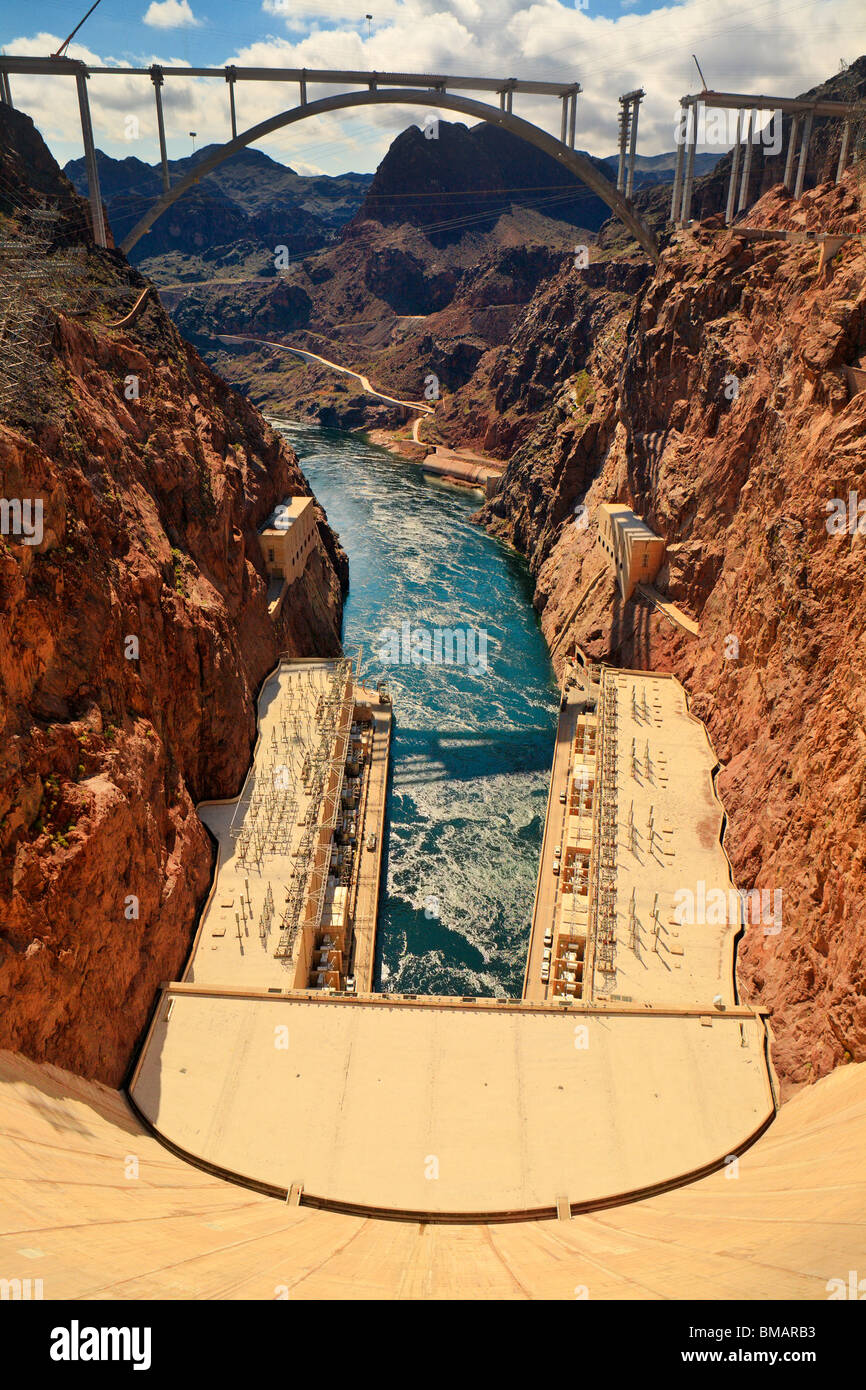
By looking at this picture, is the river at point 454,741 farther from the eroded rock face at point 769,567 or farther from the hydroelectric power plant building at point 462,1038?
the eroded rock face at point 769,567

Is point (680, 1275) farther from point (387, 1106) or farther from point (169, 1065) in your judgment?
point (169, 1065)

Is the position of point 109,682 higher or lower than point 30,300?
lower

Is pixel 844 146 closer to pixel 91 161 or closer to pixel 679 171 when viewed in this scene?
pixel 679 171

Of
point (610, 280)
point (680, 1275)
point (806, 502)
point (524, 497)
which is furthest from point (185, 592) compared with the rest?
point (610, 280)

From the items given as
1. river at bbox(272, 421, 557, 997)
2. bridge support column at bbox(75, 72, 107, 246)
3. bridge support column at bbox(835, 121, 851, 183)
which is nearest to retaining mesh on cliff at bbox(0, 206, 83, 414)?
bridge support column at bbox(75, 72, 107, 246)

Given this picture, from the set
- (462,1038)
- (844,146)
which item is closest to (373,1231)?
(462,1038)

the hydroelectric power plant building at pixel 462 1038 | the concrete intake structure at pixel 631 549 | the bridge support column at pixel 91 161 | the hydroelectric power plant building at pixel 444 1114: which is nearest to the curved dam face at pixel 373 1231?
the hydroelectric power plant building at pixel 444 1114

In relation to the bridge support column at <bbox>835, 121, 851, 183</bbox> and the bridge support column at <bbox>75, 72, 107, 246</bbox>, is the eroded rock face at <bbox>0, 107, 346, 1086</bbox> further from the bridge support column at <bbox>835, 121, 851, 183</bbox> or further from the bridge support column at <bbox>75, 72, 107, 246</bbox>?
the bridge support column at <bbox>835, 121, 851, 183</bbox>
